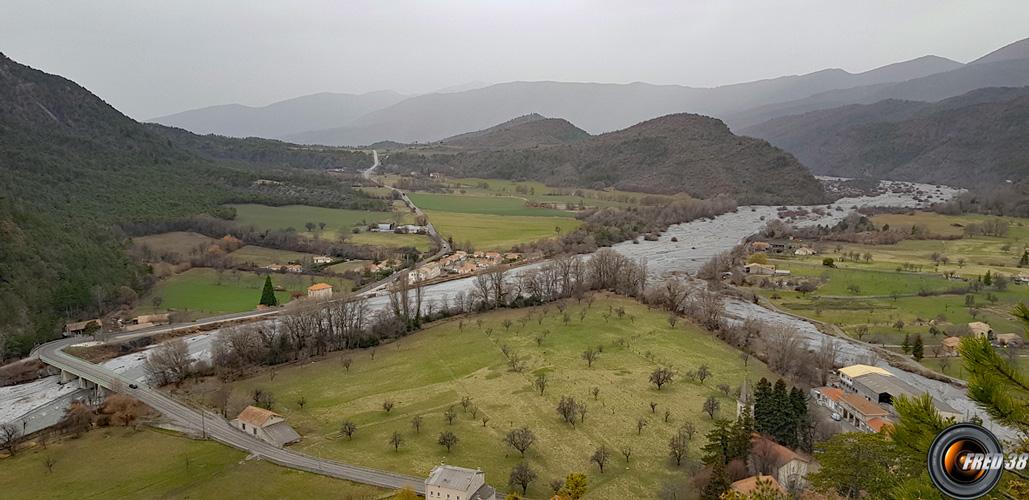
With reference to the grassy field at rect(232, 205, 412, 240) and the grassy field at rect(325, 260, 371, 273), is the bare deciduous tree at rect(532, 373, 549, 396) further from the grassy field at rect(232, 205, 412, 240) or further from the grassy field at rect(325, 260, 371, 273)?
the grassy field at rect(232, 205, 412, 240)

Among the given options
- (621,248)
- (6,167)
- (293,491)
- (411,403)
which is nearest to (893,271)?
(621,248)

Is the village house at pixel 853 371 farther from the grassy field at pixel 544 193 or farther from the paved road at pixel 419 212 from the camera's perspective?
the grassy field at pixel 544 193

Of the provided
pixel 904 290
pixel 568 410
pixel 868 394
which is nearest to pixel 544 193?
pixel 904 290

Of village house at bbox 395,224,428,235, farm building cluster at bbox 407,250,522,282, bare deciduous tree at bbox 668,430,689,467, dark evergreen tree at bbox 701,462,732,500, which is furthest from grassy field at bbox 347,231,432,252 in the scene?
dark evergreen tree at bbox 701,462,732,500

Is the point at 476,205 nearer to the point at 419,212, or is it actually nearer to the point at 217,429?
the point at 419,212

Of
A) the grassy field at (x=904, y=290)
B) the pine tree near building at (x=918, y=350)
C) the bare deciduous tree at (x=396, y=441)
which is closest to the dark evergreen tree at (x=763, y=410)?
the bare deciduous tree at (x=396, y=441)

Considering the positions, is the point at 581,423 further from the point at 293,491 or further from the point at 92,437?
the point at 92,437
